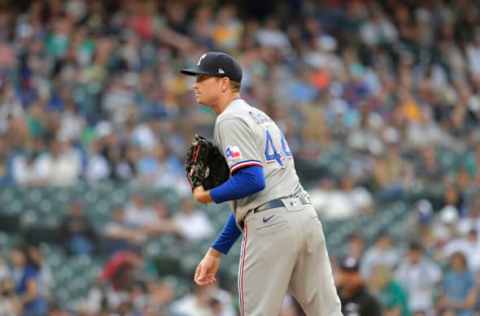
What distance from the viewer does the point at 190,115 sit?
47.8ft

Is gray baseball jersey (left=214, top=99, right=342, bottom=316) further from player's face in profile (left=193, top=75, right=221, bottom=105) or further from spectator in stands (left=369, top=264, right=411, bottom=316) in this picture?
spectator in stands (left=369, top=264, right=411, bottom=316)

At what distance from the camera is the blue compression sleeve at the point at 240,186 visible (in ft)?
17.1

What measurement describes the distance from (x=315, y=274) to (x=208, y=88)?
38.8 inches

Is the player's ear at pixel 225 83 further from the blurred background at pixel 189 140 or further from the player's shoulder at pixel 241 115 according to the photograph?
the blurred background at pixel 189 140

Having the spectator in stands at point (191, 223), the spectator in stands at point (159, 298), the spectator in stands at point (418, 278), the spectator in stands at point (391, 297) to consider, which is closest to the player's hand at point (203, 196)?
the spectator in stands at point (391, 297)

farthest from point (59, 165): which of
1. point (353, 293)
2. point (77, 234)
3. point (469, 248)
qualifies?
point (353, 293)

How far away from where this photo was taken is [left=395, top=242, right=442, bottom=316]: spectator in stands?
35.9 ft

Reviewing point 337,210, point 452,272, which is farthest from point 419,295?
point 337,210

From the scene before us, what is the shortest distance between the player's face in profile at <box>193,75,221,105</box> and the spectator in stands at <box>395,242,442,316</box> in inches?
229

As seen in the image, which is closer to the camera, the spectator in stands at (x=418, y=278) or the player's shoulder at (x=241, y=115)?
the player's shoulder at (x=241, y=115)

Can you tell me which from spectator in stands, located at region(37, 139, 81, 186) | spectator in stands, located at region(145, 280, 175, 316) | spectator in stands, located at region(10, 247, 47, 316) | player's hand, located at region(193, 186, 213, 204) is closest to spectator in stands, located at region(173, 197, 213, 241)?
spectator in stands, located at region(37, 139, 81, 186)

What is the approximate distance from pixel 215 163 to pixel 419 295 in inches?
235

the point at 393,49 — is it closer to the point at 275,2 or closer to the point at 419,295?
the point at 275,2

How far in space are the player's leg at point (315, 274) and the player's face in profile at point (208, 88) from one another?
67 centimetres
